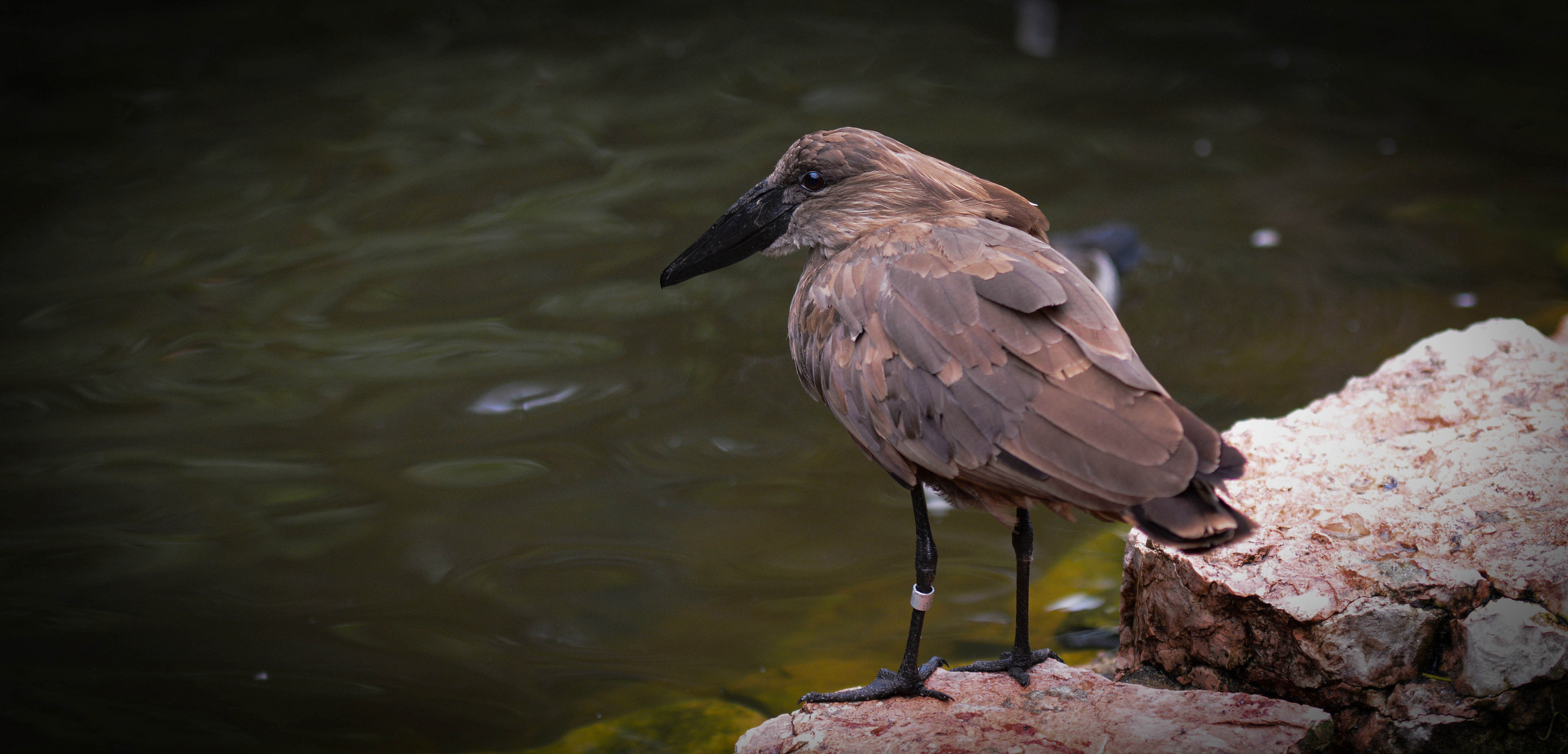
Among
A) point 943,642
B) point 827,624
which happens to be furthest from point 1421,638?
point 827,624

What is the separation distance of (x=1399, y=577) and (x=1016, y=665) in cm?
103

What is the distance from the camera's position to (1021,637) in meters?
3.25

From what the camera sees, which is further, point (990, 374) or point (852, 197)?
point (852, 197)

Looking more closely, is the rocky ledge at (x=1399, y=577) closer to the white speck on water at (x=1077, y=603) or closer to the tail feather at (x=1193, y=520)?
the tail feather at (x=1193, y=520)

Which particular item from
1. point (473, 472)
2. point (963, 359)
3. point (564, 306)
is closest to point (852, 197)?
point (963, 359)

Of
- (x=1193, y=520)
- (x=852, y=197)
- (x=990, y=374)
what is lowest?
(x=1193, y=520)

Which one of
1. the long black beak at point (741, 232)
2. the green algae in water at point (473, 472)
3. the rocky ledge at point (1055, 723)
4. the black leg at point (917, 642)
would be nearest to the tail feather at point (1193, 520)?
the rocky ledge at point (1055, 723)

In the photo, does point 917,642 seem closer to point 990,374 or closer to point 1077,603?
point 990,374

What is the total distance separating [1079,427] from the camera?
2.58 metres

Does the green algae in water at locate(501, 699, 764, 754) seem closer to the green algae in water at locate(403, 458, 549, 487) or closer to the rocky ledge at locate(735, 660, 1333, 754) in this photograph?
the rocky ledge at locate(735, 660, 1333, 754)

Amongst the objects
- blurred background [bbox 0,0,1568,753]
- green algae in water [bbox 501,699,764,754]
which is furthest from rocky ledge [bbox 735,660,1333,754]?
blurred background [bbox 0,0,1568,753]

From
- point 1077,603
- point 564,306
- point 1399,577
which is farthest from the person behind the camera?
point 564,306

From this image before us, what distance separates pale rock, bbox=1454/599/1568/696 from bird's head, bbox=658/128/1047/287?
5.03ft

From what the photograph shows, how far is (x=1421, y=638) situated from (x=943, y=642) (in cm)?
199
